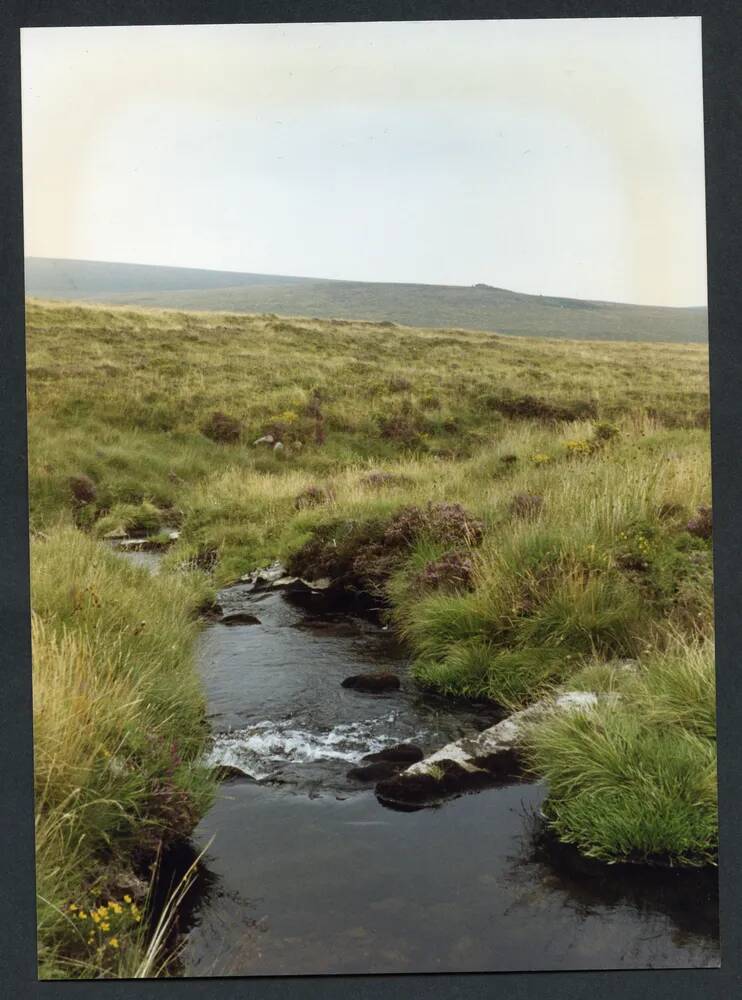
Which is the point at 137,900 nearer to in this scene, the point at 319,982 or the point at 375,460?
the point at 319,982

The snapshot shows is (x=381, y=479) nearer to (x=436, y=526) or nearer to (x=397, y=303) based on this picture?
(x=436, y=526)

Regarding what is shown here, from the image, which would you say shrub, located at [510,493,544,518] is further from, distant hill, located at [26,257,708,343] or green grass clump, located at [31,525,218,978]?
green grass clump, located at [31,525,218,978]

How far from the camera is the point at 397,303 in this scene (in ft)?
14.6

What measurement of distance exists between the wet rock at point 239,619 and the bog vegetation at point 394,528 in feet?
0.55

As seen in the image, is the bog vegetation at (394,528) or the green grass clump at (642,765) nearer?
the green grass clump at (642,765)

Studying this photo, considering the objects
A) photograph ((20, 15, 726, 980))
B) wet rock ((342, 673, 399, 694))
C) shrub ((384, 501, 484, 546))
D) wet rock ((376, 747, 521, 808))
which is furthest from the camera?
shrub ((384, 501, 484, 546))

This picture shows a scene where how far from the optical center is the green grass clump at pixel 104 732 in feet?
12.8

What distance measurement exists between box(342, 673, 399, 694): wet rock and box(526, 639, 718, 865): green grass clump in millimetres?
740

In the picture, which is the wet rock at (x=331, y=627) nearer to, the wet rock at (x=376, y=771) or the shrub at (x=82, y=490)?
the wet rock at (x=376, y=771)

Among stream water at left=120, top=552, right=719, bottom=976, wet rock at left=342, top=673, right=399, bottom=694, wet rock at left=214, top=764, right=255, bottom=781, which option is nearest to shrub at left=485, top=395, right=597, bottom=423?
wet rock at left=342, top=673, right=399, bottom=694

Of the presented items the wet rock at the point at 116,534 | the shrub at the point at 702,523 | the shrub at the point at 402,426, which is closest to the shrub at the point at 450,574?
the shrub at the point at 402,426

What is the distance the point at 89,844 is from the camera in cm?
393

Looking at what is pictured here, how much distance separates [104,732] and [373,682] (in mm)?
1294

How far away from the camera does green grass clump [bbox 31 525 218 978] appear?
12.8 feet
